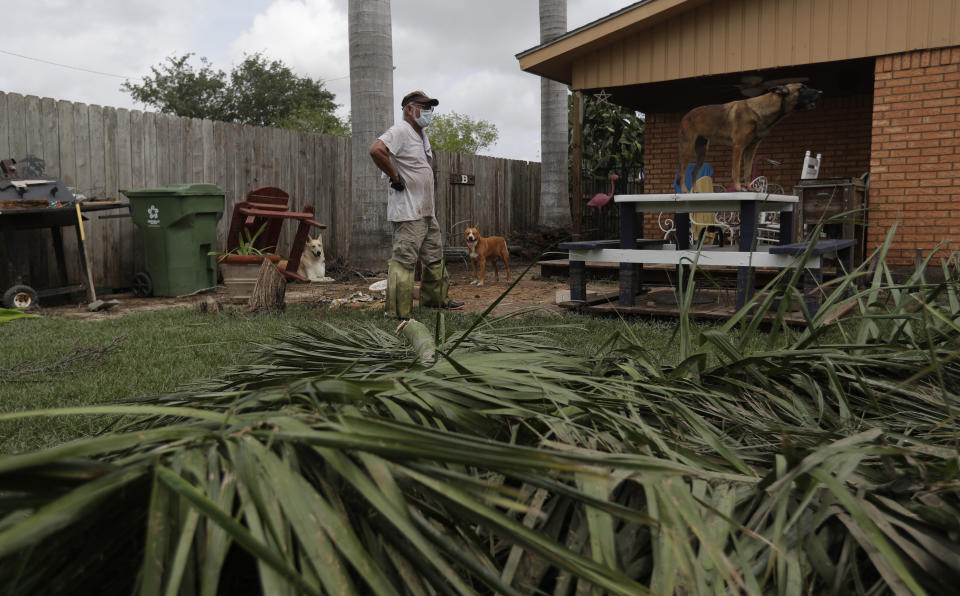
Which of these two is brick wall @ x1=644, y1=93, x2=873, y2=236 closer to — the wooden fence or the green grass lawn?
the wooden fence

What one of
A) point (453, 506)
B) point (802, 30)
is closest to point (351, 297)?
point (802, 30)

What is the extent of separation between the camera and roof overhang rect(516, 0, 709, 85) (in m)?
9.33

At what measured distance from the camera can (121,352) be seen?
4.82 metres

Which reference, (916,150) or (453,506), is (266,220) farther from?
(453,506)

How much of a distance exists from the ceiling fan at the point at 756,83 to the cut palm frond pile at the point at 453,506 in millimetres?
10327

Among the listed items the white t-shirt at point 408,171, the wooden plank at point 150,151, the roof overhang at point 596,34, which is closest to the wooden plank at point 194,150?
the wooden plank at point 150,151

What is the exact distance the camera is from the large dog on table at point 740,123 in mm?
6148

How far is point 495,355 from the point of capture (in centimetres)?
78

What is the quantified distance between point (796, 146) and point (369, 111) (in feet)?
24.0

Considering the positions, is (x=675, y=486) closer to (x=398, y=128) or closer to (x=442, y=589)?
(x=442, y=589)

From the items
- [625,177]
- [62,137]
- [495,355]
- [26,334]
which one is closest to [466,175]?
[625,177]

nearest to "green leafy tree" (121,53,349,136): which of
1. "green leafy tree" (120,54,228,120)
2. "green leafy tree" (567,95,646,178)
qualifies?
"green leafy tree" (120,54,228,120)

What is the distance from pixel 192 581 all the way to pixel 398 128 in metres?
6.84

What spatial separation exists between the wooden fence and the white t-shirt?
4.25 meters
